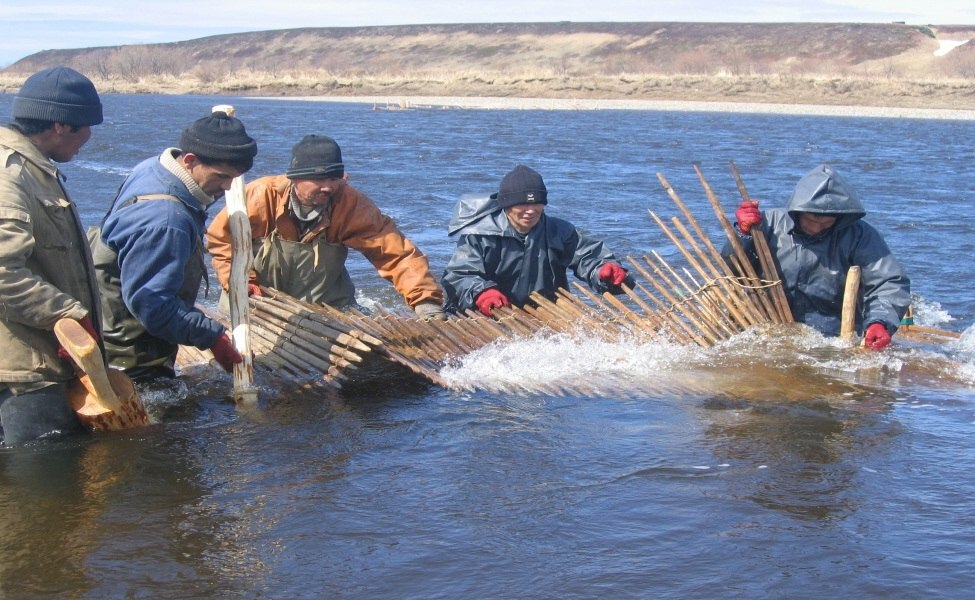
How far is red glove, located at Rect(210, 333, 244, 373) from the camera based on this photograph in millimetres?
5105

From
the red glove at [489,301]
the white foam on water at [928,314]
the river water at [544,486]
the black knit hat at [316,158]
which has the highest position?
the black knit hat at [316,158]

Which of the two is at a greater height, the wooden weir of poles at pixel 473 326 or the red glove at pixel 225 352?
the red glove at pixel 225 352

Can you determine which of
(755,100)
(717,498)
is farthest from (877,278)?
(755,100)

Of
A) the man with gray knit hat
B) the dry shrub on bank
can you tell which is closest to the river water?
the man with gray knit hat

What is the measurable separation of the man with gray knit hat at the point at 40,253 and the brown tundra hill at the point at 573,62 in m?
54.3

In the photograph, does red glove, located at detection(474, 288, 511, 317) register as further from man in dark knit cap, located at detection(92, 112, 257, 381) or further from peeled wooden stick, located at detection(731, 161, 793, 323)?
man in dark knit cap, located at detection(92, 112, 257, 381)

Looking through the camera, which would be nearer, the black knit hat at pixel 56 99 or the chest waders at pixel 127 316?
the black knit hat at pixel 56 99

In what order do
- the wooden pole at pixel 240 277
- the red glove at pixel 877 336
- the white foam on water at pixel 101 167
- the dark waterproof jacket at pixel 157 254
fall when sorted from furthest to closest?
the white foam on water at pixel 101 167
the red glove at pixel 877 336
the wooden pole at pixel 240 277
the dark waterproof jacket at pixel 157 254

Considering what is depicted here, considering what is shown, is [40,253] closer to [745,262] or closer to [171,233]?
[171,233]

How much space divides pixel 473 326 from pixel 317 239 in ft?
3.43

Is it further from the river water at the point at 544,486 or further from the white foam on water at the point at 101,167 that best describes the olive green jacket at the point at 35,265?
the white foam on water at the point at 101,167

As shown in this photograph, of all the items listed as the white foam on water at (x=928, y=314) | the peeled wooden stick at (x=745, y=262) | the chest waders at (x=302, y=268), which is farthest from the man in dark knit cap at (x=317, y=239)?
the white foam on water at (x=928, y=314)

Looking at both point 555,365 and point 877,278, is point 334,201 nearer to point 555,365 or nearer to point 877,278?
point 555,365

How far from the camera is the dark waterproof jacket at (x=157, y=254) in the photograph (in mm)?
4777
